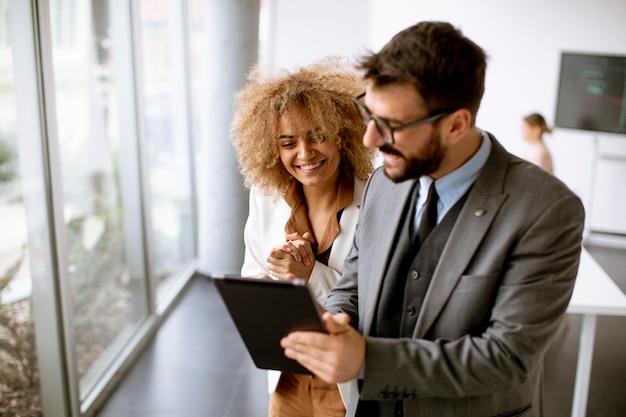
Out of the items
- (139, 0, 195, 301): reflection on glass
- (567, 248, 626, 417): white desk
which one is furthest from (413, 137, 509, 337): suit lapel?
(139, 0, 195, 301): reflection on glass

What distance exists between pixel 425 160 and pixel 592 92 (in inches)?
263

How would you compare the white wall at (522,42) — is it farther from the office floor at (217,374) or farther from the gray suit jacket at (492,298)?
the gray suit jacket at (492,298)

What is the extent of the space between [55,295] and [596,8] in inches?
262

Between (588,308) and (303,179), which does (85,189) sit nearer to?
(303,179)

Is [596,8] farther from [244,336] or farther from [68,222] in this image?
[244,336]

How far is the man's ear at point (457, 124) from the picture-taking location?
131 centimetres

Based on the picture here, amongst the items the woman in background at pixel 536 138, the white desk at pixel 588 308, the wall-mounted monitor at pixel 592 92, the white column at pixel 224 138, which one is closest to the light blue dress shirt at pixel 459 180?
the white desk at pixel 588 308

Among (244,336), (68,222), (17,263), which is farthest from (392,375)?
(68,222)

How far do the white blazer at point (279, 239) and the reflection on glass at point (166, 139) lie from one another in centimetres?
238

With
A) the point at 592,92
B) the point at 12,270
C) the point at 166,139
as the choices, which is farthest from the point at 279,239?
the point at 592,92

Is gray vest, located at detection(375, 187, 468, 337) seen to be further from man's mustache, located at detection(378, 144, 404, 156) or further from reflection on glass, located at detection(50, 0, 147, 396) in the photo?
reflection on glass, located at detection(50, 0, 147, 396)

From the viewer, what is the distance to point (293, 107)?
2006 mm

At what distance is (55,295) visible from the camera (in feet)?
9.82

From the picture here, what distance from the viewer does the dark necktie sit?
4.74 ft
